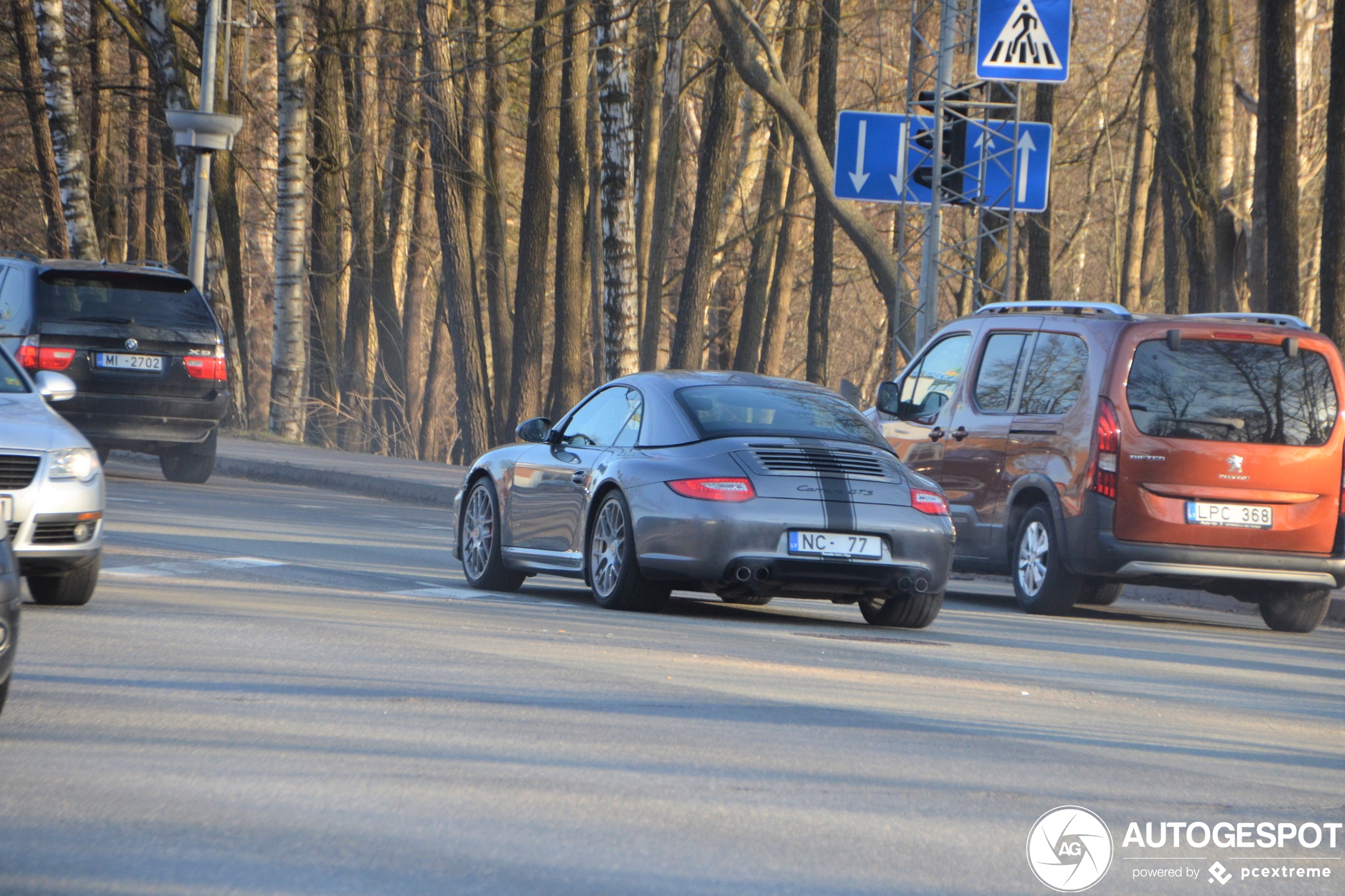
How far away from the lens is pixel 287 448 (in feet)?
84.2

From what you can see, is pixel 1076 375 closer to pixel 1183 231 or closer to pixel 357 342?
pixel 1183 231

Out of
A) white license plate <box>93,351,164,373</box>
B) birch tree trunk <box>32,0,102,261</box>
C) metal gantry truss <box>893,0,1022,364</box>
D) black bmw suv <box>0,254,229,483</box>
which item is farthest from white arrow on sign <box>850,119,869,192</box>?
birch tree trunk <box>32,0,102,261</box>

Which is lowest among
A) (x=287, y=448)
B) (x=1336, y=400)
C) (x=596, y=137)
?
(x=287, y=448)

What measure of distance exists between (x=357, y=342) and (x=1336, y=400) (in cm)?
2916

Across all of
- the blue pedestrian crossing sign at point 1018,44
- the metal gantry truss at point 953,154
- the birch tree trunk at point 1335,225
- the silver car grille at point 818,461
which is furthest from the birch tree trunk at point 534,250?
the silver car grille at point 818,461

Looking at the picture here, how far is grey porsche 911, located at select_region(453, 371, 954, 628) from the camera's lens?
1003cm

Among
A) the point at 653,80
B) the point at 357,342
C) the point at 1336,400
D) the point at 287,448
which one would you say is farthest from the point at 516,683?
the point at 357,342

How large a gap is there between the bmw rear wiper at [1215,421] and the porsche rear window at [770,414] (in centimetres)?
209

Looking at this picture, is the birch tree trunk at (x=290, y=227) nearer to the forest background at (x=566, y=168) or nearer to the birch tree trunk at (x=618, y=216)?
the forest background at (x=566, y=168)

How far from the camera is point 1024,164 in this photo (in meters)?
19.3

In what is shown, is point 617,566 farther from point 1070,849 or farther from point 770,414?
point 1070,849

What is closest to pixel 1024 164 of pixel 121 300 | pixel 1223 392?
pixel 1223 392

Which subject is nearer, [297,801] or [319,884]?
[319,884]

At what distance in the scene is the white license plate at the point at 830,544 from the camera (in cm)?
1002
